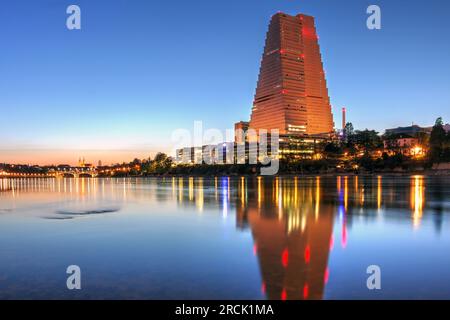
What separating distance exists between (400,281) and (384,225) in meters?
9.37

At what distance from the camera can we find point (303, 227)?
686 inches

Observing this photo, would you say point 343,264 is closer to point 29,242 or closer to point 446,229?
point 446,229

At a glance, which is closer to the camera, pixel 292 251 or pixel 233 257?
pixel 233 257

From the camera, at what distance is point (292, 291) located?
8.41m

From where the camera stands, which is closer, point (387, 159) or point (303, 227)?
point (303, 227)
